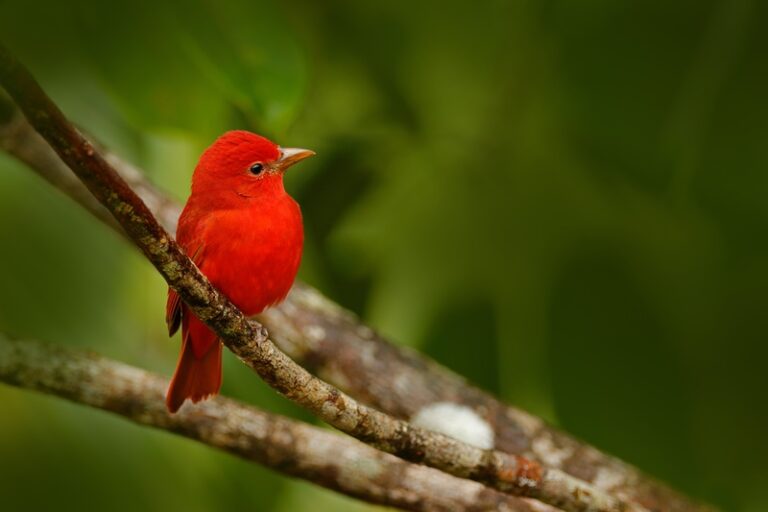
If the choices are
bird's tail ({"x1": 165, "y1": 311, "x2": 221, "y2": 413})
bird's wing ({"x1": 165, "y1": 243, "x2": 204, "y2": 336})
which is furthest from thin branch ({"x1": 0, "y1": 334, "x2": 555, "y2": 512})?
bird's wing ({"x1": 165, "y1": 243, "x2": 204, "y2": 336})

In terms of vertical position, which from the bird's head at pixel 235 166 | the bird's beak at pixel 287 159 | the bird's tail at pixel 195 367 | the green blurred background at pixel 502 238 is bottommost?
the bird's tail at pixel 195 367

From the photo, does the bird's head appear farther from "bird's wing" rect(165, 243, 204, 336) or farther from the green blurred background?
the green blurred background

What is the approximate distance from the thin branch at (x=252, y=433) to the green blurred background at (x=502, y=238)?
27.5 inches

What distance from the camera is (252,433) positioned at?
3145mm

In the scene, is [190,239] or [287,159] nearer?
[190,239]

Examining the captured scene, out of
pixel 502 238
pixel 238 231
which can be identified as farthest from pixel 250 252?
pixel 502 238

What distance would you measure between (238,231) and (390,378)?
1.09 metres

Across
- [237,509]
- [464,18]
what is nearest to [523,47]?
[464,18]

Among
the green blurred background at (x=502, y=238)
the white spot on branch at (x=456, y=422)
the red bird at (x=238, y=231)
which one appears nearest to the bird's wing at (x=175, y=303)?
the red bird at (x=238, y=231)

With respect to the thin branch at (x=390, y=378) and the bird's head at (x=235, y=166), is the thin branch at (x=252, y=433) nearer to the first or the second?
the thin branch at (x=390, y=378)

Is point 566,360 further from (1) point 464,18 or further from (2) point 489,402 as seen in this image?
(1) point 464,18

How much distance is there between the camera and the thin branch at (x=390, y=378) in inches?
138

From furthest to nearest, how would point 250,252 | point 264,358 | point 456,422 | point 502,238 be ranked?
point 502,238, point 456,422, point 250,252, point 264,358

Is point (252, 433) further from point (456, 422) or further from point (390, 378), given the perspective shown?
point (456, 422)
